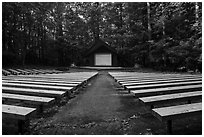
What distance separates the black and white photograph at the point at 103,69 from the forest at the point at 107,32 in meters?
0.11

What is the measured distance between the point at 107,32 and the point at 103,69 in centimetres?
884

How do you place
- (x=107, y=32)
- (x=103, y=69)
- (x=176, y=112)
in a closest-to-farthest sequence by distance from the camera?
(x=176, y=112)
(x=103, y=69)
(x=107, y=32)

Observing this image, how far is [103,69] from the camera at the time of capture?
19781 millimetres

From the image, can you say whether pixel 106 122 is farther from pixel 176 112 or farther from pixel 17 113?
pixel 17 113

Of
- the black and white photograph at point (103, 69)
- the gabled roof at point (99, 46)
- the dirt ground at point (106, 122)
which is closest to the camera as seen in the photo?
the dirt ground at point (106, 122)

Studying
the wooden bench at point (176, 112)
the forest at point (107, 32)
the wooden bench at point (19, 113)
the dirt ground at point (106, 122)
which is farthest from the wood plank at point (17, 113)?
the forest at point (107, 32)

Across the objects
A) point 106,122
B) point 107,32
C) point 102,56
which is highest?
point 107,32

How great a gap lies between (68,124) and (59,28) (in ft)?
90.0

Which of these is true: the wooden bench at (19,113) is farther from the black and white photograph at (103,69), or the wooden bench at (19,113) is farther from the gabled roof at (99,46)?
the gabled roof at (99,46)

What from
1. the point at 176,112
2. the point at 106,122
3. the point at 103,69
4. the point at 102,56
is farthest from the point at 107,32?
the point at 176,112

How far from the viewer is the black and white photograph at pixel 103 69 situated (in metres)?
2.77

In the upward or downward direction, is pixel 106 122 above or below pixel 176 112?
below

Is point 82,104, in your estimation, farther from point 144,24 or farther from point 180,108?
point 144,24

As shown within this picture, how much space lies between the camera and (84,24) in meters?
29.2
